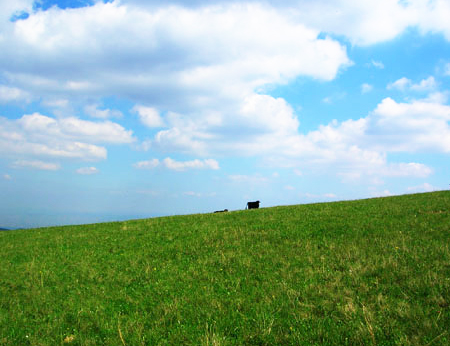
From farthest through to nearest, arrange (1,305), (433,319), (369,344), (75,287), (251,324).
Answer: (75,287) < (1,305) < (251,324) < (433,319) < (369,344)

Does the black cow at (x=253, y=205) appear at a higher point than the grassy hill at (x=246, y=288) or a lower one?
higher

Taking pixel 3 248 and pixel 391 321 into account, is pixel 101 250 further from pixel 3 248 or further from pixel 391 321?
pixel 391 321

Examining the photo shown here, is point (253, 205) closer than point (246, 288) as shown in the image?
No

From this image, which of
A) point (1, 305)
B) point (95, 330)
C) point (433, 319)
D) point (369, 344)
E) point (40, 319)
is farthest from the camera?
point (1, 305)

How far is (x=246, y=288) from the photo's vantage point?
35.3 feet

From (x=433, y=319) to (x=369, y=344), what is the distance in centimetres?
190

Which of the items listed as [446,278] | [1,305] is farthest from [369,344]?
[1,305]

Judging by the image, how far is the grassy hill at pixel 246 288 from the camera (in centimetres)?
809

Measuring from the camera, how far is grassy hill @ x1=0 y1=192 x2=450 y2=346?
8086mm

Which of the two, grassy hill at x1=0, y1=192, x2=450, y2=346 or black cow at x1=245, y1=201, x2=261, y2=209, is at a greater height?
black cow at x1=245, y1=201, x2=261, y2=209

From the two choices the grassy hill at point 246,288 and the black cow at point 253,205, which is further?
the black cow at point 253,205

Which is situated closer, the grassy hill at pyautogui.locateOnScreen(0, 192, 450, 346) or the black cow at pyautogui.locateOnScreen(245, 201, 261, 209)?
the grassy hill at pyautogui.locateOnScreen(0, 192, 450, 346)

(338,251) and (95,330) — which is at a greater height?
(338,251)

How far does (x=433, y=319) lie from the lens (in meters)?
7.69
